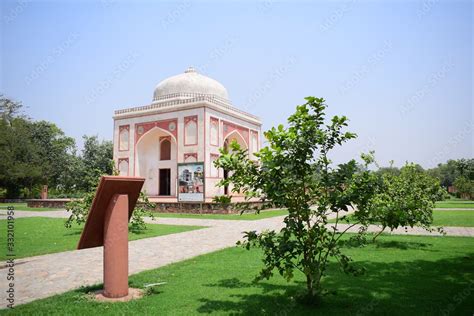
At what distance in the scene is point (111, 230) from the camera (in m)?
4.18

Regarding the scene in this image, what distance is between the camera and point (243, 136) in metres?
26.4

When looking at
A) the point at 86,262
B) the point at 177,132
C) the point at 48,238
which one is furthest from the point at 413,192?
the point at 177,132

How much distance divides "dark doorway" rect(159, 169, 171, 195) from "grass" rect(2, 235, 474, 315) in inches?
764

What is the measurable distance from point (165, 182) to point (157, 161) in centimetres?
165

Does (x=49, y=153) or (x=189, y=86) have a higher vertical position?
(x=189, y=86)

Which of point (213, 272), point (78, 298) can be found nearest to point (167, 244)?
point (213, 272)

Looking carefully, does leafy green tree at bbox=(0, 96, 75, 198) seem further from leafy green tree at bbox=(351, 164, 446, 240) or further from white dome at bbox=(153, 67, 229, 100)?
leafy green tree at bbox=(351, 164, 446, 240)

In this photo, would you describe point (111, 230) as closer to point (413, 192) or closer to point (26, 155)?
point (413, 192)

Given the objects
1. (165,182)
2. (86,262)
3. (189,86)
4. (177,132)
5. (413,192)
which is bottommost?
(86,262)

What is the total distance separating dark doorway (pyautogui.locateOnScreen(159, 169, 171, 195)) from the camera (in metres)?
25.4

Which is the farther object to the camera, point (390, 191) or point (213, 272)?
point (390, 191)

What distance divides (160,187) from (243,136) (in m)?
7.20

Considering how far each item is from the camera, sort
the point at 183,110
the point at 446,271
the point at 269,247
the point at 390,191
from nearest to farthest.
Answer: the point at 269,247 → the point at 446,271 → the point at 390,191 → the point at 183,110

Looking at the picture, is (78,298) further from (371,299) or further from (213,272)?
(371,299)
